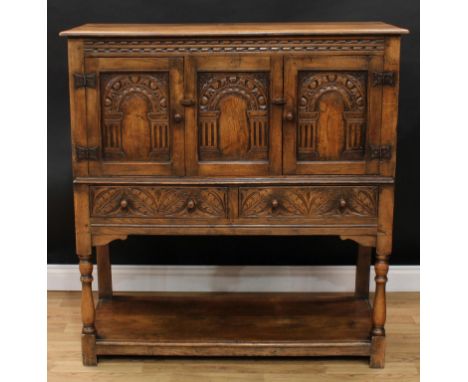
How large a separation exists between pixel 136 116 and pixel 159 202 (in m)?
0.38

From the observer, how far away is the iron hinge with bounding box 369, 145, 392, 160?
355 centimetres

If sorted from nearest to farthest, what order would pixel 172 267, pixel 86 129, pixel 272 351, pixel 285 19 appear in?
pixel 86 129
pixel 272 351
pixel 285 19
pixel 172 267

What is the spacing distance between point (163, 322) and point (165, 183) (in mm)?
783

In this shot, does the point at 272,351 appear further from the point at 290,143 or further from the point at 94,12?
the point at 94,12

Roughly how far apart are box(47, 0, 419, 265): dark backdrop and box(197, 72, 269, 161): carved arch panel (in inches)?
32.3

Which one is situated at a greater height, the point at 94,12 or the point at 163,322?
the point at 94,12

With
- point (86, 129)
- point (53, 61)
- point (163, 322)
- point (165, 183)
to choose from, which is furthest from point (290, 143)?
point (53, 61)

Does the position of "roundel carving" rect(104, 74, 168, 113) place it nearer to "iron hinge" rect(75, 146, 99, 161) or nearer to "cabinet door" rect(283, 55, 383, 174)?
"iron hinge" rect(75, 146, 99, 161)

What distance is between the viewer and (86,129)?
3547mm

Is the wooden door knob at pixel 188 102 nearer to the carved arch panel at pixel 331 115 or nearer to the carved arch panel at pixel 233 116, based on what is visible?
the carved arch panel at pixel 233 116

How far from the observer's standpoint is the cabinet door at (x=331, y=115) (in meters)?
3.49

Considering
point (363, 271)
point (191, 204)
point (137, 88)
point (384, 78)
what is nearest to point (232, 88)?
point (137, 88)

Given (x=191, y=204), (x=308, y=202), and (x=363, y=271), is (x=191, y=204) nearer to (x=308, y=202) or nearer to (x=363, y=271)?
(x=308, y=202)

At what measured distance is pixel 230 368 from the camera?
3.80m
